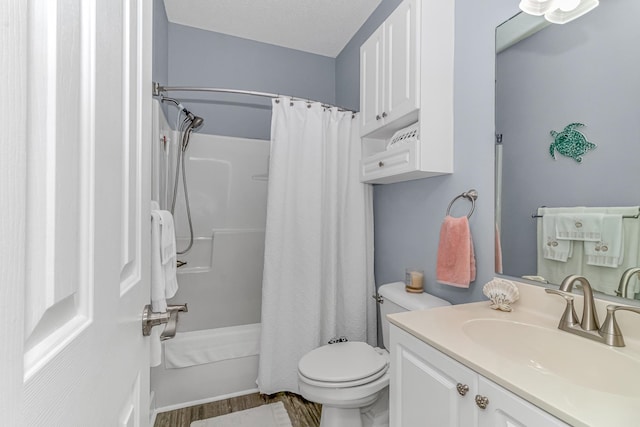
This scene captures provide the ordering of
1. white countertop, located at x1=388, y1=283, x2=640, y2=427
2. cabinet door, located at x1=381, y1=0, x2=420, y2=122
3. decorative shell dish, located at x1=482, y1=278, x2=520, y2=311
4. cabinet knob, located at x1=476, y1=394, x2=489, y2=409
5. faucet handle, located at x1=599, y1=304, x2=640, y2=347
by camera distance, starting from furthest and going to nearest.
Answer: cabinet door, located at x1=381, y1=0, x2=420, y2=122 < decorative shell dish, located at x1=482, y1=278, x2=520, y2=311 < faucet handle, located at x1=599, y1=304, x2=640, y2=347 < cabinet knob, located at x1=476, y1=394, x2=489, y2=409 < white countertop, located at x1=388, y1=283, x2=640, y2=427

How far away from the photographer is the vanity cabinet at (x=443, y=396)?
67cm

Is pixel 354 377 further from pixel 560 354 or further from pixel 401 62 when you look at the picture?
pixel 401 62

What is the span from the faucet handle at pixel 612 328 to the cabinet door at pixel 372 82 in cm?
123

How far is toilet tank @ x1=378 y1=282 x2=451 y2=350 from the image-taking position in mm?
1418

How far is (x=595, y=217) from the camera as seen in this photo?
0.97 meters

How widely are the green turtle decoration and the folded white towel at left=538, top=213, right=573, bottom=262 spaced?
0.22 metres

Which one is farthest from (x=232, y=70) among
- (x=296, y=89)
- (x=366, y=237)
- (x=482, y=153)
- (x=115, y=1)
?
(x=115, y=1)

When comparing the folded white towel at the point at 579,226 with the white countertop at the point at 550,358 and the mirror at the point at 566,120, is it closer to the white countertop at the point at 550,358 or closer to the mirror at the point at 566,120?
the mirror at the point at 566,120

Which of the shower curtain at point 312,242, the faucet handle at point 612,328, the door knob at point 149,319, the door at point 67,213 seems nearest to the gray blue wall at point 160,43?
the shower curtain at point 312,242

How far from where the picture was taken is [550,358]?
36.5 inches

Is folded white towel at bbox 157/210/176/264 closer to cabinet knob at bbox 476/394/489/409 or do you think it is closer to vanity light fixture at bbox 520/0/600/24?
cabinet knob at bbox 476/394/489/409

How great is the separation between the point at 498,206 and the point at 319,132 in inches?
45.9

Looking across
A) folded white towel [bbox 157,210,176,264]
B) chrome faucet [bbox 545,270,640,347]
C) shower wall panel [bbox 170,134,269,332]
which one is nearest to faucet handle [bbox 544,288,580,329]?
chrome faucet [bbox 545,270,640,347]

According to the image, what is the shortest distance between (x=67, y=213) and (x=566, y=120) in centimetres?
138
